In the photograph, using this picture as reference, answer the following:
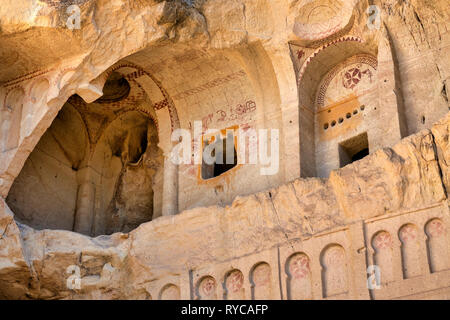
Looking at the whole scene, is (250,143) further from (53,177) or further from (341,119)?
(53,177)

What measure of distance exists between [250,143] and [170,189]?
158 cm

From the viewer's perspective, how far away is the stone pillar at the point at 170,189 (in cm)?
1597

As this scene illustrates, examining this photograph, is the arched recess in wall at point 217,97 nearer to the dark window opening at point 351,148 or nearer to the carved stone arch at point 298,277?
the dark window opening at point 351,148

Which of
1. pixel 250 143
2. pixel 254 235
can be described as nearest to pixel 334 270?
pixel 254 235

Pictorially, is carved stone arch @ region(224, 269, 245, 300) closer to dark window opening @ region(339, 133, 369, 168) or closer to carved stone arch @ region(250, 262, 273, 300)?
carved stone arch @ region(250, 262, 273, 300)

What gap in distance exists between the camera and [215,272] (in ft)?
47.1

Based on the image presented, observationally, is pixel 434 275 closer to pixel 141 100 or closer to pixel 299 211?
pixel 299 211

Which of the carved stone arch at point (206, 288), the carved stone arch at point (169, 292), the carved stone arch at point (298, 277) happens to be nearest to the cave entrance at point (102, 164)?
the carved stone arch at point (169, 292)

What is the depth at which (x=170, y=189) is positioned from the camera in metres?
16.1

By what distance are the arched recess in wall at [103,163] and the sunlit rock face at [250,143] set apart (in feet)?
0.61

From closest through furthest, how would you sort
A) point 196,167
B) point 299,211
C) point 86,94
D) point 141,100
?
point 299,211 < point 86,94 < point 196,167 < point 141,100

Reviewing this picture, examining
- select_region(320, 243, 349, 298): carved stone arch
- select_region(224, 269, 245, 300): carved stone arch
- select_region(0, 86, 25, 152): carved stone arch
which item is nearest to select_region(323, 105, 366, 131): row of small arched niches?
select_region(320, 243, 349, 298): carved stone arch

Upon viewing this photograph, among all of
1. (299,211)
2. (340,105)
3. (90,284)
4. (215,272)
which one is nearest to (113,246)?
(90,284)

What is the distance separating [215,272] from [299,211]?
157 cm
